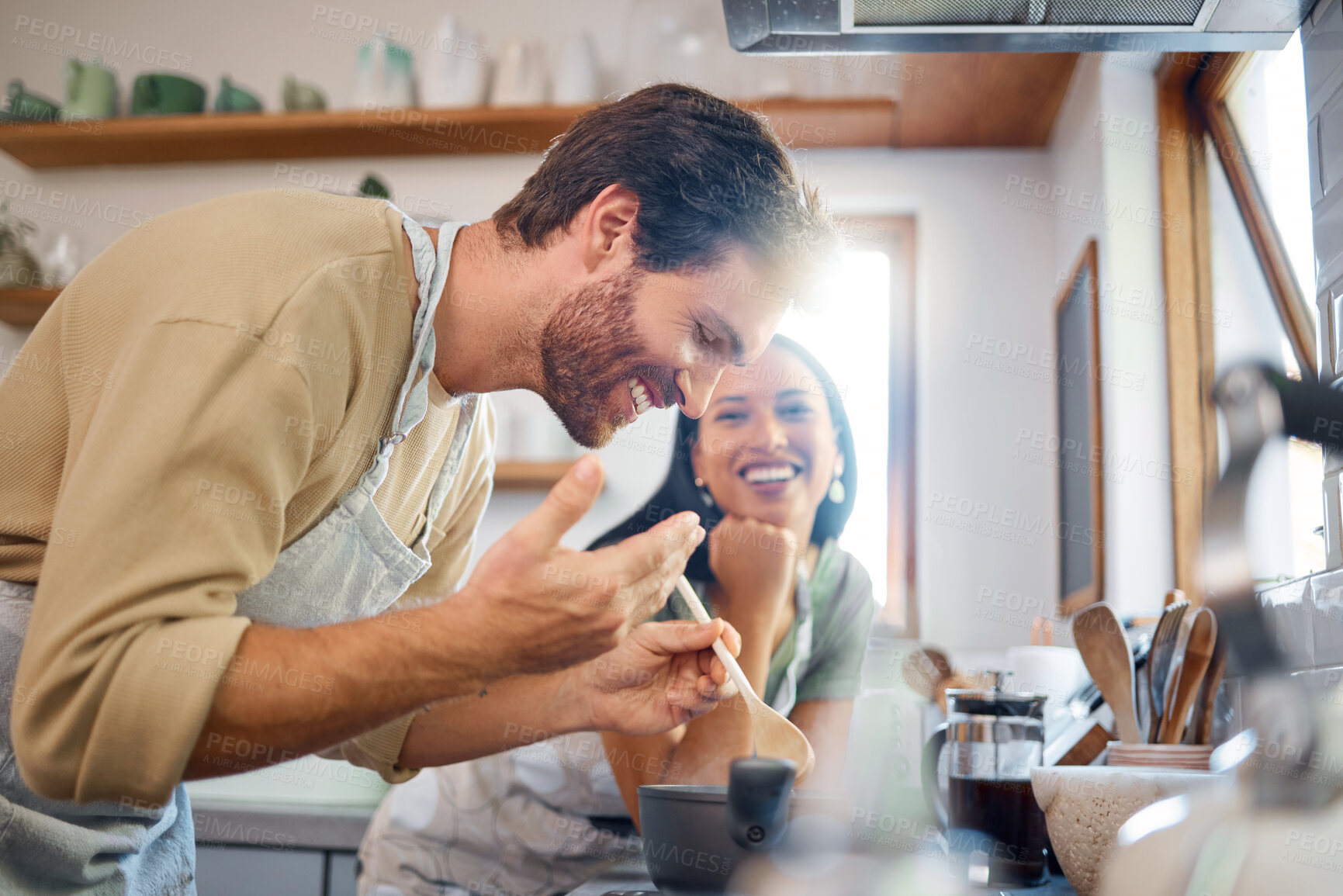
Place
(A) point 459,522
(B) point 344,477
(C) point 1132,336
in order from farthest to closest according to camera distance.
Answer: (C) point 1132,336, (A) point 459,522, (B) point 344,477

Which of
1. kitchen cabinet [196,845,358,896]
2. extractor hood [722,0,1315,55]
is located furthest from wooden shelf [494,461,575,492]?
extractor hood [722,0,1315,55]

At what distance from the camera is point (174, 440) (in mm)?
628

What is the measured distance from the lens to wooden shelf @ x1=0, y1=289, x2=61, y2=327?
2445mm

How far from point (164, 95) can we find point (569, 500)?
8.07ft

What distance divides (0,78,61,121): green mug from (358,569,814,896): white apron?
2.21 m

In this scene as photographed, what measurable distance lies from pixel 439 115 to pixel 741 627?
164 cm

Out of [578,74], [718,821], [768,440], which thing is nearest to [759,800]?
[718,821]

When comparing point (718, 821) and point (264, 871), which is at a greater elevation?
point (718, 821)

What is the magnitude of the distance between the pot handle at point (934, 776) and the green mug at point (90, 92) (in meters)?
2.56

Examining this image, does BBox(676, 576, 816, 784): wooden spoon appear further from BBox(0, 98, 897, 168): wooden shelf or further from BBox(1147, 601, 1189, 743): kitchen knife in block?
BBox(0, 98, 897, 168): wooden shelf

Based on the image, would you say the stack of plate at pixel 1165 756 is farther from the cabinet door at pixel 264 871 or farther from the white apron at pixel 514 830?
the cabinet door at pixel 264 871

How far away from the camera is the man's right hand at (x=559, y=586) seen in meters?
0.63

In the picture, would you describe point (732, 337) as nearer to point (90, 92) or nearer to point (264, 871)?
point (264, 871)

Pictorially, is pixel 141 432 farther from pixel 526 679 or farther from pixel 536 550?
pixel 526 679
